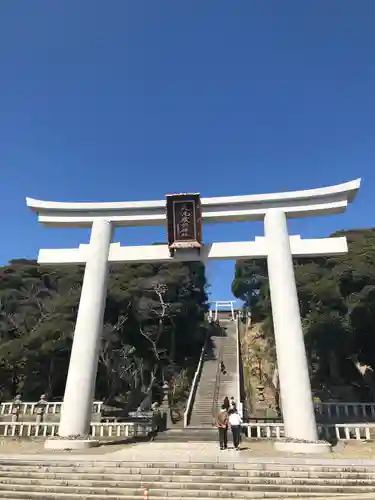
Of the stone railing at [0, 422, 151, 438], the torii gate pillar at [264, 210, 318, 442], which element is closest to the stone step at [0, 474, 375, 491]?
the torii gate pillar at [264, 210, 318, 442]

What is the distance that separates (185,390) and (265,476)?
16355 millimetres

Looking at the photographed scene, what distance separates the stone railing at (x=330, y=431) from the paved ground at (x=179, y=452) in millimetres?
402

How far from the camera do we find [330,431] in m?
12.2

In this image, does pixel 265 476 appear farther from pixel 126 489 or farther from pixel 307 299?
pixel 307 299

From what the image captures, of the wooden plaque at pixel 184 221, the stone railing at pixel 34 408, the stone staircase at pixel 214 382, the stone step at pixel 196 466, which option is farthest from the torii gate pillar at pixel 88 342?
the stone staircase at pixel 214 382

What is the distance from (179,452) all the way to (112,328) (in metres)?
12.3

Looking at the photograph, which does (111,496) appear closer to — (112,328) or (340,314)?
(340,314)

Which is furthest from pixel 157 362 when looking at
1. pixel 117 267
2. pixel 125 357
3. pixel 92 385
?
pixel 92 385

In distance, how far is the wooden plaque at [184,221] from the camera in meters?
12.9

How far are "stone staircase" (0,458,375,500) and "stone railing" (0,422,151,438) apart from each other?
579 centimetres

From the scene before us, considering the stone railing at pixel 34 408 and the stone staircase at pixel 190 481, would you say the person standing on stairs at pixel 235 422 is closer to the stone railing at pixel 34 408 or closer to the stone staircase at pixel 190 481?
Answer: the stone staircase at pixel 190 481

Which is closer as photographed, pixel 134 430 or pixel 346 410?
pixel 134 430

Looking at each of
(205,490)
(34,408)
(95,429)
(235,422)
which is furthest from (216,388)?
(205,490)

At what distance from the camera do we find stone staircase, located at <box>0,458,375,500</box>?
6348 millimetres
